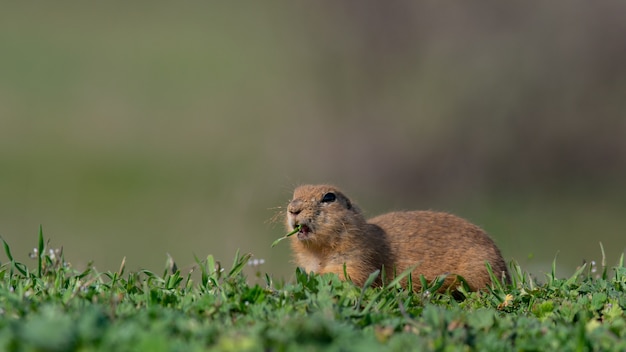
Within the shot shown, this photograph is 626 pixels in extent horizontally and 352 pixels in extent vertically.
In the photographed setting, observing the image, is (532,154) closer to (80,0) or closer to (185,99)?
(185,99)

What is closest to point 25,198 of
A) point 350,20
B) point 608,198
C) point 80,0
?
point 350,20

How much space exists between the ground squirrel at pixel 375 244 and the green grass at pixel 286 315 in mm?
685

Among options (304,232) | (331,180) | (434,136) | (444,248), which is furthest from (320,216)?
(434,136)

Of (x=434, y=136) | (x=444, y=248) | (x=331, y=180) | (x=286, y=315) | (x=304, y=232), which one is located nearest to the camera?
(x=286, y=315)

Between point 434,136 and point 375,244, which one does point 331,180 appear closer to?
point 434,136

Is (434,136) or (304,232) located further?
(434,136)

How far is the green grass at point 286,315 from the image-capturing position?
3723mm

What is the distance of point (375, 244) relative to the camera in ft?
22.9

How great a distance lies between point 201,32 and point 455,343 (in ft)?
128

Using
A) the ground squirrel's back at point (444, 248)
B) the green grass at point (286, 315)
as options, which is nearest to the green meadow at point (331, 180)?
the green grass at point (286, 315)

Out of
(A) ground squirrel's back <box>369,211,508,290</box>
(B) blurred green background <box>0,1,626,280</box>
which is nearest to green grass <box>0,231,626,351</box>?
(A) ground squirrel's back <box>369,211,508,290</box>

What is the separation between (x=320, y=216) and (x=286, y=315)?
2.20 meters

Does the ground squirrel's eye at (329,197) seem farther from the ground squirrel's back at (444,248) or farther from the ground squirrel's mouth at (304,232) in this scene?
the ground squirrel's back at (444,248)

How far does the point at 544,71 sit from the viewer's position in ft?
57.7
